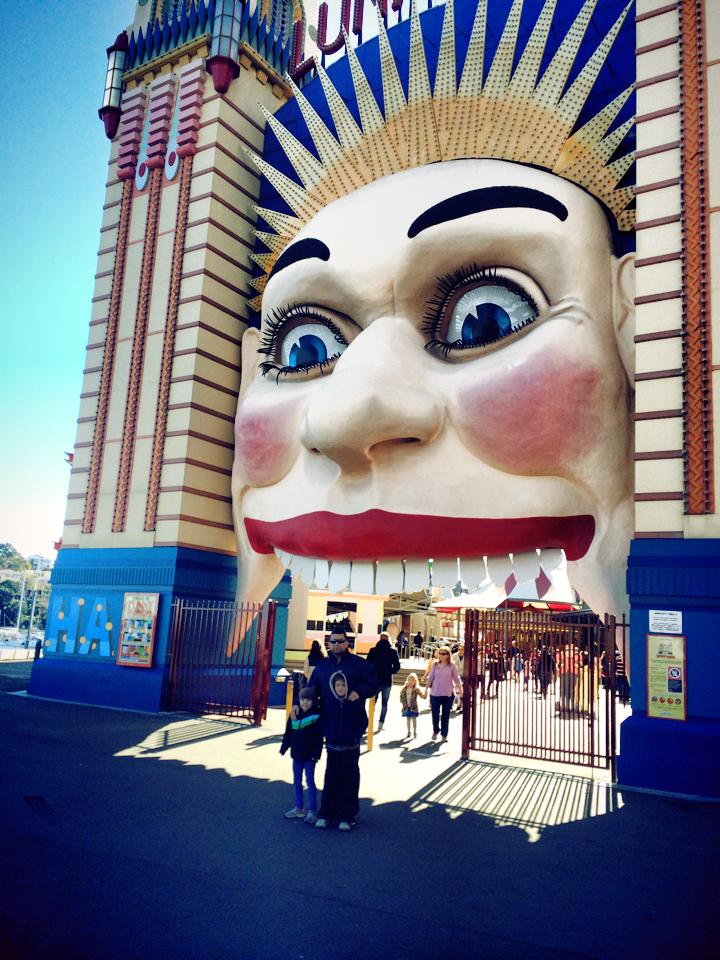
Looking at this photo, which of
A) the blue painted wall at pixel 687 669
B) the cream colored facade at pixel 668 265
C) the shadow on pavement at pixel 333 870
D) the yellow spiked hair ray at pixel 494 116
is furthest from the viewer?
the yellow spiked hair ray at pixel 494 116

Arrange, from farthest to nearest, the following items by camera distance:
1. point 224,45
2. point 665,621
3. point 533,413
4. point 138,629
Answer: point 224,45, point 138,629, point 533,413, point 665,621

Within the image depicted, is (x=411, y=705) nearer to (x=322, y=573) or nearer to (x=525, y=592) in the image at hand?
(x=322, y=573)

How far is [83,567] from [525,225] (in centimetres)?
895

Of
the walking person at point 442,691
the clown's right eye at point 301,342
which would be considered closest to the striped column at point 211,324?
the clown's right eye at point 301,342

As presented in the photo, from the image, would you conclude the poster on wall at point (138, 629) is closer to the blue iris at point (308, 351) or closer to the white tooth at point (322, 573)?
the white tooth at point (322, 573)

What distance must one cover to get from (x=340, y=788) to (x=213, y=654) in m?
5.98

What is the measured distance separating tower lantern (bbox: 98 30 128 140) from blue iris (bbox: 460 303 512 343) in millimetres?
9278

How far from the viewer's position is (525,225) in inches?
320

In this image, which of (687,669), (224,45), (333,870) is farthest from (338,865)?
(224,45)

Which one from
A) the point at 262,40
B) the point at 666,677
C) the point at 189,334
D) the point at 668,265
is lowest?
the point at 666,677

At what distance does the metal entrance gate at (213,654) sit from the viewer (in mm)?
11430

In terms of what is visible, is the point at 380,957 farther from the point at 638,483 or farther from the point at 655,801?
the point at 638,483

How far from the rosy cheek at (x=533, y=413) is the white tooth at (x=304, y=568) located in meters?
2.78

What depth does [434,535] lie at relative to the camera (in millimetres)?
8555
